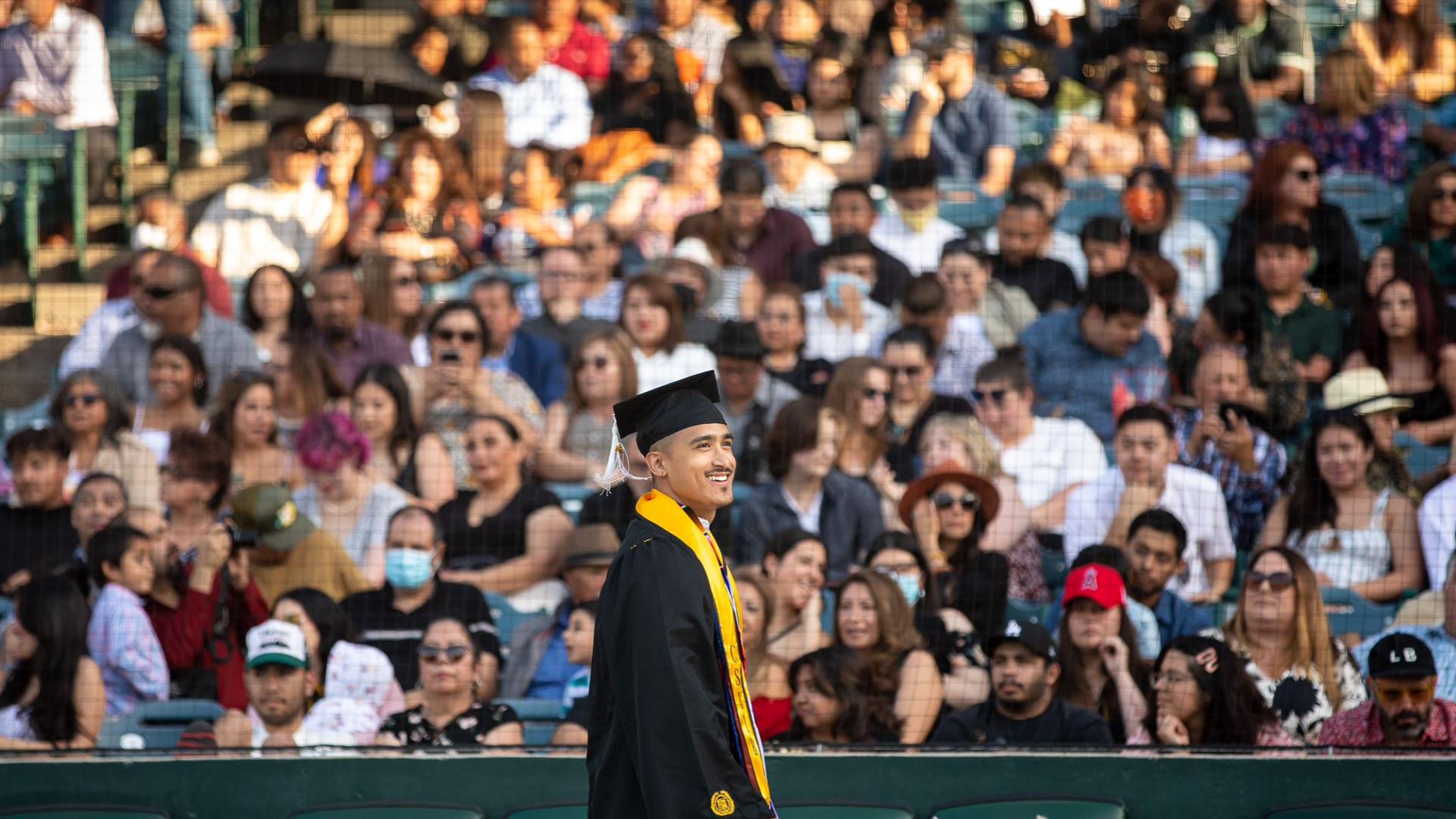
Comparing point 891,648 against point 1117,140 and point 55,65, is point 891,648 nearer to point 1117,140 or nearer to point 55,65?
point 1117,140

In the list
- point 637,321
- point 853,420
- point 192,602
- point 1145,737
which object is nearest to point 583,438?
point 637,321

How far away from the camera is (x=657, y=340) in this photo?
7.12 m

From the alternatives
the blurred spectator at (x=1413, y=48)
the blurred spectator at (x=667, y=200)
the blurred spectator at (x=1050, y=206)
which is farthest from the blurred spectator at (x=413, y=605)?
the blurred spectator at (x=1413, y=48)

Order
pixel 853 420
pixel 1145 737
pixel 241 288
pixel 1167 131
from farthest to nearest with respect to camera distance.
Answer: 1. pixel 1167 131
2. pixel 241 288
3. pixel 853 420
4. pixel 1145 737

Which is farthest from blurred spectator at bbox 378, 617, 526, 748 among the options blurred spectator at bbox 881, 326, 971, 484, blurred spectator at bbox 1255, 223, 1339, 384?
blurred spectator at bbox 1255, 223, 1339, 384

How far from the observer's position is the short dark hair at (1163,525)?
596 centimetres

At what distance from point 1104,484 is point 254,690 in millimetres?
2975

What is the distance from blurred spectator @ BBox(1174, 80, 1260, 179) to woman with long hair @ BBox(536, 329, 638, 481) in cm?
291

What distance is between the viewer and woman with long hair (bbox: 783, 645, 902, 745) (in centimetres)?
543

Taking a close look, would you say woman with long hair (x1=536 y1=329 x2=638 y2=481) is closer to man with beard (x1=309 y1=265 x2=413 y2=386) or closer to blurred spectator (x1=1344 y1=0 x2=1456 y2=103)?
man with beard (x1=309 y1=265 x2=413 y2=386)

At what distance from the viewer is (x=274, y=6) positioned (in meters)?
10.3

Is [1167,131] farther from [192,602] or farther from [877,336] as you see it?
[192,602]

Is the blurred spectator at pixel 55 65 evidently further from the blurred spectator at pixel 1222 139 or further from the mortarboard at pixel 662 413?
the mortarboard at pixel 662 413

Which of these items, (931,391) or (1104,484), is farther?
(931,391)
